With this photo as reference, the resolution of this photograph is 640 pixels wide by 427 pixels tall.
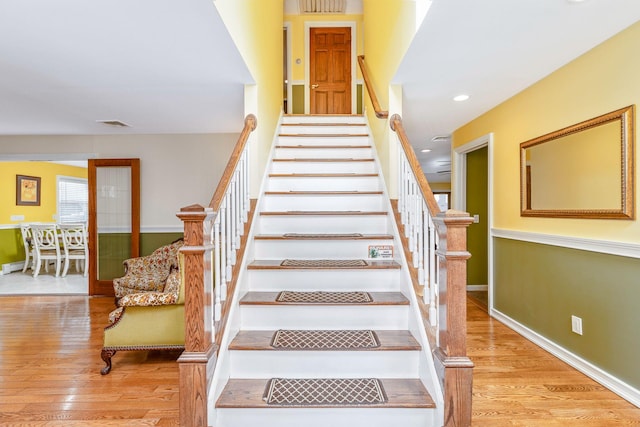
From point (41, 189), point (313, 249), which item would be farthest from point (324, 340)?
point (41, 189)

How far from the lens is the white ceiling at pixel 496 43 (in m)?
1.91

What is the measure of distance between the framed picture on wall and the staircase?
22.8 feet

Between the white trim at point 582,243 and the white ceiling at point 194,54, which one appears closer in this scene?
the white ceiling at point 194,54

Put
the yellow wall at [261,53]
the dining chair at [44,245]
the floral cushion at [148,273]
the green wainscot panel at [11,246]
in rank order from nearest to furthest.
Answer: the yellow wall at [261,53] < the floral cushion at [148,273] < the dining chair at [44,245] < the green wainscot panel at [11,246]

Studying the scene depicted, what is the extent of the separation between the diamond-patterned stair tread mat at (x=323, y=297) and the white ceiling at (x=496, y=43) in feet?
5.70

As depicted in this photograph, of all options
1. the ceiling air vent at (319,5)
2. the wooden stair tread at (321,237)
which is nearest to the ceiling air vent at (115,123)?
the wooden stair tread at (321,237)

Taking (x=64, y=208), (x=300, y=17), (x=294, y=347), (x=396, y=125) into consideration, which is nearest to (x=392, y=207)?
(x=396, y=125)

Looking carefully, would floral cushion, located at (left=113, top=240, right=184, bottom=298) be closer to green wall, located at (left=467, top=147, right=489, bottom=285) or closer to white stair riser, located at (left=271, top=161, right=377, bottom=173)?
white stair riser, located at (left=271, top=161, right=377, bottom=173)

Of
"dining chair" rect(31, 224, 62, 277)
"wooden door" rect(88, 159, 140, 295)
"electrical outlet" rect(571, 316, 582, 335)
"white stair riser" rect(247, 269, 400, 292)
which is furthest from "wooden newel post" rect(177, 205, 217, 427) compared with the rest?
"dining chair" rect(31, 224, 62, 277)

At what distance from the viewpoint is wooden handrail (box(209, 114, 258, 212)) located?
6.23 ft

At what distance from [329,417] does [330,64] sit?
17.6 feet

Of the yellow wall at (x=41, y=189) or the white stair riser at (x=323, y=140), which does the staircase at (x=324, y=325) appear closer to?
the white stair riser at (x=323, y=140)

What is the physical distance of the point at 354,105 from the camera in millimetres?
5559

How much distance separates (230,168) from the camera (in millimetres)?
2164
